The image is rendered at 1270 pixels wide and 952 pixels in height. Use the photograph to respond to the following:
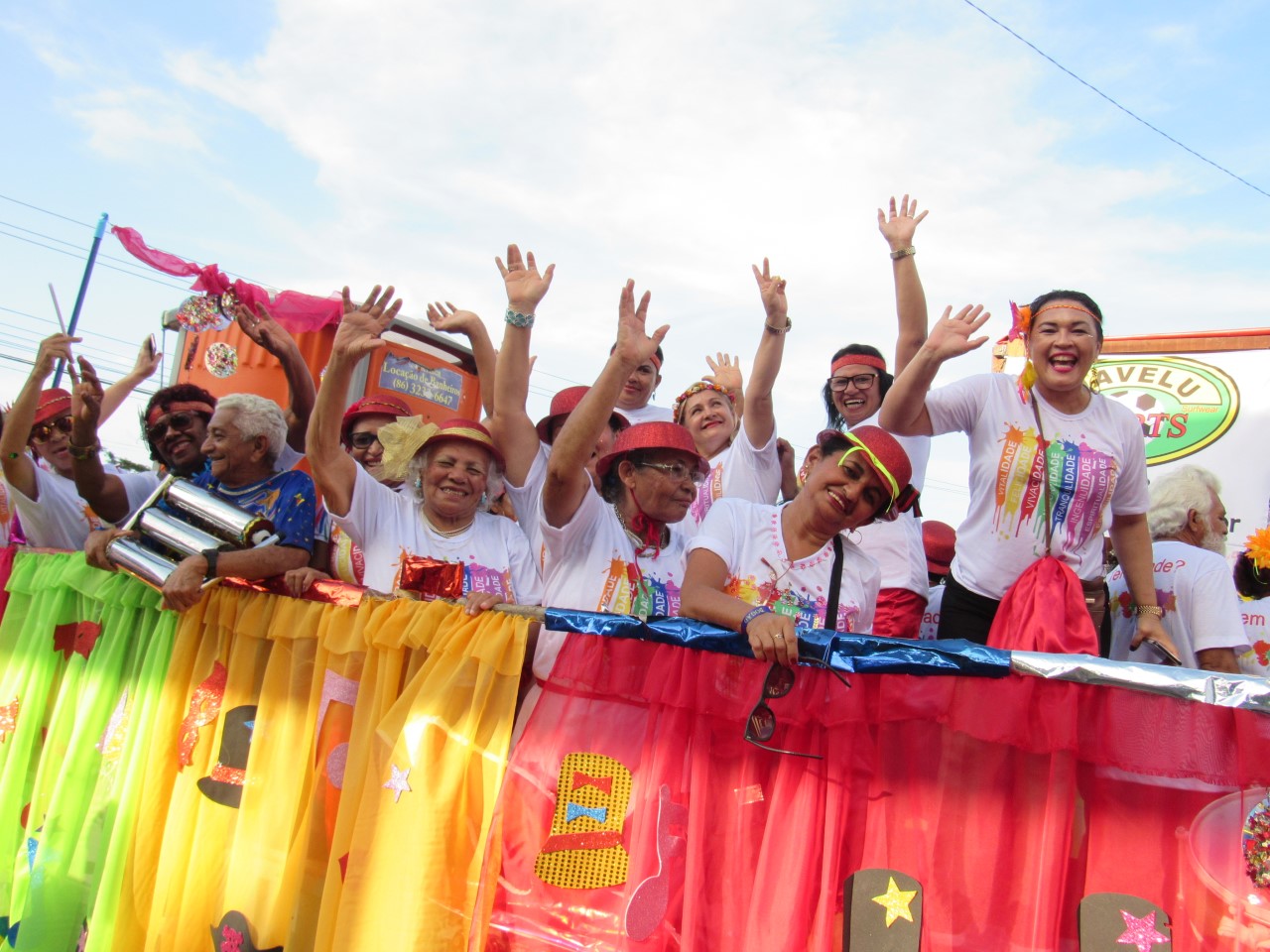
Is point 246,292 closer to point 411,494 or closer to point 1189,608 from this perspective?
point 411,494

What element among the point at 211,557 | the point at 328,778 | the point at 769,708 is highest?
the point at 211,557

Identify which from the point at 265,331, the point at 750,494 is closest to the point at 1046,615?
the point at 750,494

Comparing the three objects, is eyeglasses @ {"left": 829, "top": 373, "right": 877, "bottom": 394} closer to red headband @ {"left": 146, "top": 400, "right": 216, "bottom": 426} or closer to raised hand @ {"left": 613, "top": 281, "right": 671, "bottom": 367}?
raised hand @ {"left": 613, "top": 281, "right": 671, "bottom": 367}

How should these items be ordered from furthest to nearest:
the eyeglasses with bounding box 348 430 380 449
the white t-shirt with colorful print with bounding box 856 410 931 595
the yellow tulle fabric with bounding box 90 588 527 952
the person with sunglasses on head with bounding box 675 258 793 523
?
the eyeglasses with bounding box 348 430 380 449
the person with sunglasses on head with bounding box 675 258 793 523
the white t-shirt with colorful print with bounding box 856 410 931 595
the yellow tulle fabric with bounding box 90 588 527 952

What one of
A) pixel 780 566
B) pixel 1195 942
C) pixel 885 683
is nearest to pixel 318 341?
pixel 780 566

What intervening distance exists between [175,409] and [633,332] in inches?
89.7

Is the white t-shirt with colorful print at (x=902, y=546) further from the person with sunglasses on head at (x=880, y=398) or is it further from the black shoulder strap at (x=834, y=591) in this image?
the black shoulder strap at (x=834, y=591)

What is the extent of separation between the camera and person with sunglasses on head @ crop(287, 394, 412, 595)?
3.34m

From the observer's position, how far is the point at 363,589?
308 cm

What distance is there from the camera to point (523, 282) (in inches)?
156

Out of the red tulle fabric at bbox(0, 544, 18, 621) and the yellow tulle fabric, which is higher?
the red tulle fabric at bbox(0, 544, 18, 621)

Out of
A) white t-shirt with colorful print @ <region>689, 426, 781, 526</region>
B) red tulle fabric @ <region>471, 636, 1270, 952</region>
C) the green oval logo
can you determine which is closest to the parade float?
red tulle fabric @ <region>471, 636, 1270, 952</region>

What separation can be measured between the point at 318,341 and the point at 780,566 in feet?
18.3

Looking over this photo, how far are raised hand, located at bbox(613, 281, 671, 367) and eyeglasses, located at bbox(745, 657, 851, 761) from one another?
1342mm
